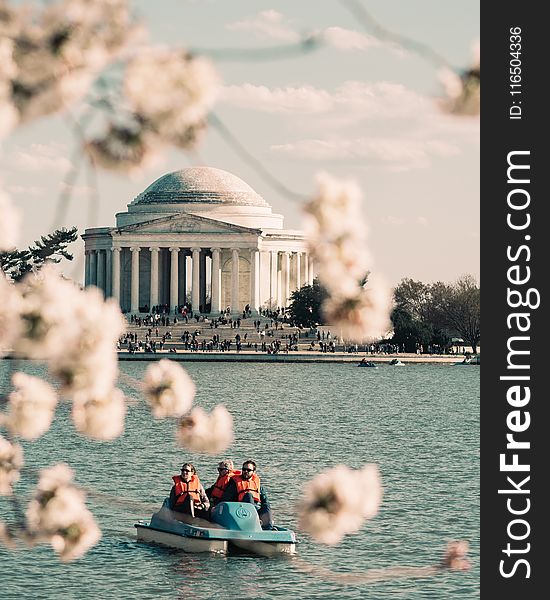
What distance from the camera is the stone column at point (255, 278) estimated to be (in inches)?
7042

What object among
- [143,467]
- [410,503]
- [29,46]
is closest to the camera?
[29,46]

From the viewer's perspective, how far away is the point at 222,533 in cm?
3412

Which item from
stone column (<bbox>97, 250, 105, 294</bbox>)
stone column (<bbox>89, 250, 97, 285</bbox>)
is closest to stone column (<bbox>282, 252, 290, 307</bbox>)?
stone column (<bbox>97, 250, 105, 294</bbox>)

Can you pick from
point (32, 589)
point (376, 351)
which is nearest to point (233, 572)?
point (32, 589)

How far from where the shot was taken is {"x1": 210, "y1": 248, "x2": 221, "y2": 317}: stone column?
178750mm

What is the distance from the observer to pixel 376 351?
492ft

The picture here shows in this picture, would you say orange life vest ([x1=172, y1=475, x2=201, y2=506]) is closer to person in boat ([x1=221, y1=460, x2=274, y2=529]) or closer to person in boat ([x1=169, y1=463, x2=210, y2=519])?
person in boat ([x1=169, y1=463, x2=210, y2=519])

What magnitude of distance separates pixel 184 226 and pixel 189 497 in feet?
476

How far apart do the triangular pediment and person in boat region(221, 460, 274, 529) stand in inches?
5647

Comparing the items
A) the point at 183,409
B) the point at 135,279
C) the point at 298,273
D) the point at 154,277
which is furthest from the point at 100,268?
the point at 183,409

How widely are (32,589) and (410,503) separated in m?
17.6

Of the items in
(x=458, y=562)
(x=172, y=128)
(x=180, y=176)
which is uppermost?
(x=180, y=176)

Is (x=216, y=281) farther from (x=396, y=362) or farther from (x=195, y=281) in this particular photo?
(x=396, y=362)

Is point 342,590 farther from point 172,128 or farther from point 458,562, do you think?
point 172,128
